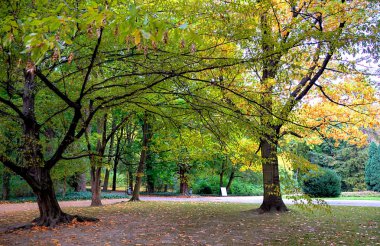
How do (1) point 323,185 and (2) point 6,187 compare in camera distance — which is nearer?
(2) point 6,187

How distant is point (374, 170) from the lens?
2825cm

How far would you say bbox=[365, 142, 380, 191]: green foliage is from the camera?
2792cm

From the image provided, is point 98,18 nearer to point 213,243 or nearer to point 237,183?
point 213,243

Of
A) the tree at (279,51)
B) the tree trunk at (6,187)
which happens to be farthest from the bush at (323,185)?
the tree trunk at (6,187)

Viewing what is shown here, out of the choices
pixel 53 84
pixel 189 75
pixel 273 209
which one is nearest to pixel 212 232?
pixel 189 75

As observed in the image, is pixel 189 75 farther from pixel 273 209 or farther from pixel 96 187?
pixel 96 187

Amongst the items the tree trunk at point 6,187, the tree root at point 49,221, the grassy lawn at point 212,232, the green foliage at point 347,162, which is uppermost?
the green foliage at point 347,162

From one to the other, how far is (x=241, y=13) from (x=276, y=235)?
4.74 metres

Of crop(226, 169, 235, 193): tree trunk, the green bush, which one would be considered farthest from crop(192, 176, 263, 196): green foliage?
crop(226, 169, 235, 193): tree trunk

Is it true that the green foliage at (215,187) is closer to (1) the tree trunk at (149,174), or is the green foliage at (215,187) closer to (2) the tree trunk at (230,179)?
(2) the tree trunk at (230,179)

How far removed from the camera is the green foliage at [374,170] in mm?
27922

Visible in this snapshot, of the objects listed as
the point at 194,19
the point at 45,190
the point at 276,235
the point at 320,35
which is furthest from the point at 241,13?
the point at 45,190

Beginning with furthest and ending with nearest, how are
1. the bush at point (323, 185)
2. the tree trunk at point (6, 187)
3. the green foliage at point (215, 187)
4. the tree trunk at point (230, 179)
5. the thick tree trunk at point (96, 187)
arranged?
the green foliage at point (215, 187) < the tree trunk at point (230, 179) < the bush at point (323, 185) < the tree trunk at point (6, 187) < the thick tree trunk at point (96, 187)

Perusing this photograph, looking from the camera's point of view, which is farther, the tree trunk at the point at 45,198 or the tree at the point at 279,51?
the tree trunk at the point at 45,198
